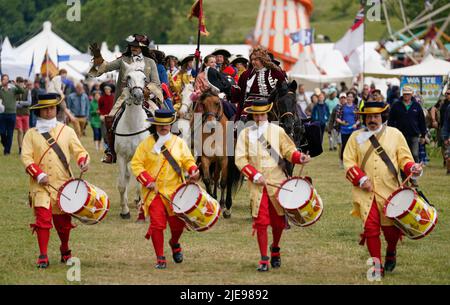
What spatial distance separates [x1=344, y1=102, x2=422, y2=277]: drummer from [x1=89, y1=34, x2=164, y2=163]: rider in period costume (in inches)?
218

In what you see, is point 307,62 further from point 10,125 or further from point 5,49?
point 10,125

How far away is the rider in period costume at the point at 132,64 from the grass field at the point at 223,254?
1801mm

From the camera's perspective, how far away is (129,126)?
16.2m

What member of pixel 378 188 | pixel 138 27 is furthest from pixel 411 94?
pixel 138 27

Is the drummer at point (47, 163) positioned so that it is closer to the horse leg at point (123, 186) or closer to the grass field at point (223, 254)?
the grass field at point (223, 254)

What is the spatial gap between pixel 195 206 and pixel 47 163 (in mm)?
1726

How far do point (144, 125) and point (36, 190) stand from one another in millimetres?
4709

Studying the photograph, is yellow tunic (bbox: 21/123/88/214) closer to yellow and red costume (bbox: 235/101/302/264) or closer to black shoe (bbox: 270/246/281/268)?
yellow and red costume (bbox: 235/101/302/264)

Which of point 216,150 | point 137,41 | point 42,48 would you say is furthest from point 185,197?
point 42,48

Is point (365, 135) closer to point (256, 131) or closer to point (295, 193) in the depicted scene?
point (295, 193)

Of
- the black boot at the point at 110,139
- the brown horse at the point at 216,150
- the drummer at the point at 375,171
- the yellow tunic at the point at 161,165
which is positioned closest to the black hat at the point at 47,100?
the yellow tunic at the point at 161,165

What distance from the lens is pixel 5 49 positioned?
55.1 meters

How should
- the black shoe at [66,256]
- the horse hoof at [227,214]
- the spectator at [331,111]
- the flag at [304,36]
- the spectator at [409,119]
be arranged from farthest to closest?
the flag at [304,36], the spectator at [331,111], the spectator at [409,119], the horse hoof at [227,214], the black shoe at [66,256]

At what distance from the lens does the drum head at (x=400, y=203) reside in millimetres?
10902
